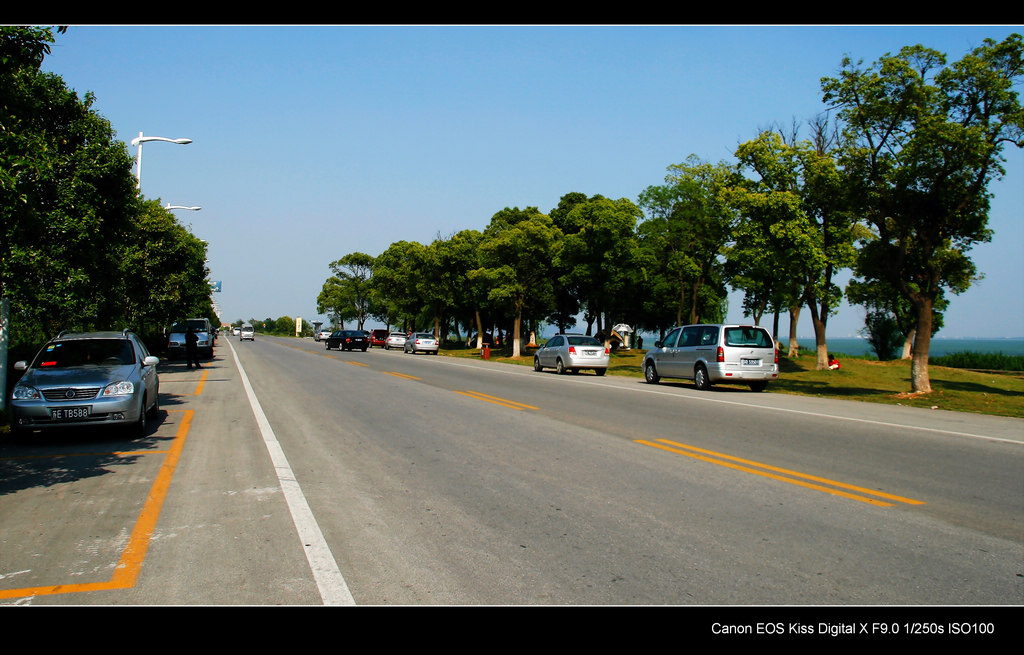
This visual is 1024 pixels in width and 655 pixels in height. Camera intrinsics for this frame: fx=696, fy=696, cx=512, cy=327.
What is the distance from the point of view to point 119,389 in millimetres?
10625

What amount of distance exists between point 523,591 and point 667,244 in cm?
4161

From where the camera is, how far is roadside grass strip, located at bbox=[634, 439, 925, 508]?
6848 millimetres

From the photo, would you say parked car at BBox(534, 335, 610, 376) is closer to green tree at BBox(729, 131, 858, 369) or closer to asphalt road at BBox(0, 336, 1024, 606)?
green tree at BBox(729, 131, 858, 369)

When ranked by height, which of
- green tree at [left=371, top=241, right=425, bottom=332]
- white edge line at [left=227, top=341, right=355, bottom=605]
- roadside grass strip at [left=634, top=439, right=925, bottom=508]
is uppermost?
green tree at [left=371, top=241, right=425, bottom=332]

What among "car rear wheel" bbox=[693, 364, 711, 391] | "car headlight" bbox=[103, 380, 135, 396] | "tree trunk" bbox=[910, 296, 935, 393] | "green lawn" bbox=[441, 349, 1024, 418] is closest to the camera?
"car headlight" bbox=[103, 380, 135, 396]

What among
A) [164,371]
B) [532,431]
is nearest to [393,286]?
[164,371]

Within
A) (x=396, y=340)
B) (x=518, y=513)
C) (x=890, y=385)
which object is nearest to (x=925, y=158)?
(x=890, y=385)

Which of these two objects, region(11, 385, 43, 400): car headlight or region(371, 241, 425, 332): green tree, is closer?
region(11, 385, 43, 400): car headlight

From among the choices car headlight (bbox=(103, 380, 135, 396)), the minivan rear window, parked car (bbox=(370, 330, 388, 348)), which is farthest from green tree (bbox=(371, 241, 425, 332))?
car headlight (bbox=(103, 380, 135, 396))

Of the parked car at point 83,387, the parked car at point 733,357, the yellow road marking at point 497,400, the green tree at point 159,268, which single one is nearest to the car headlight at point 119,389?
the parked car at point 83,387

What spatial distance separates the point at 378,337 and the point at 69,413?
6584 cm
